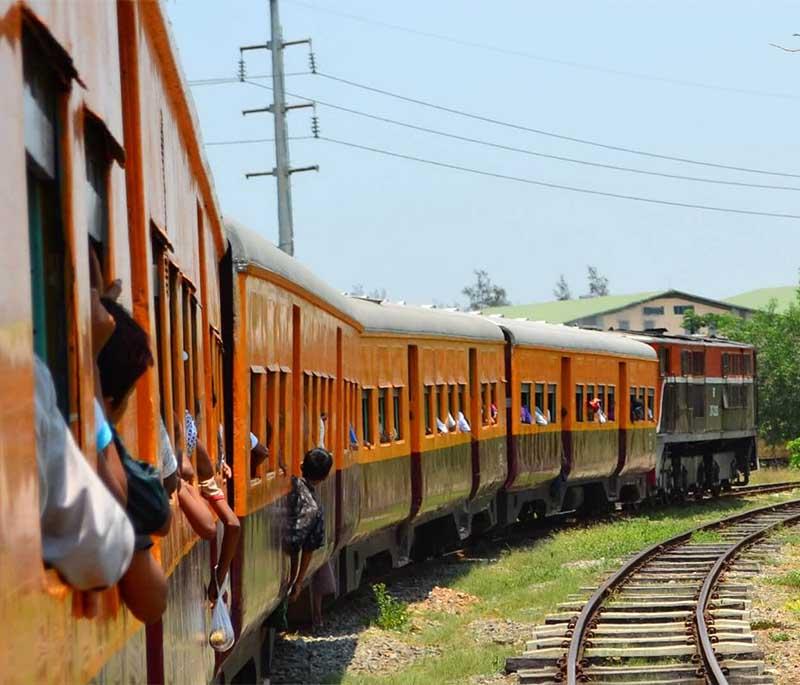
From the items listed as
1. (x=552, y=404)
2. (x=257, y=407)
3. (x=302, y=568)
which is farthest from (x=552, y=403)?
(x=257, y=407)

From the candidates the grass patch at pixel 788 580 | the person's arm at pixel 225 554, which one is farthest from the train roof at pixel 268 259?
the grass patch at pixel 788 580

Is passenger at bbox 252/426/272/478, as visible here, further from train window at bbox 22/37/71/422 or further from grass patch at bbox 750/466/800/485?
grass patch at bbox 750/466/800/485

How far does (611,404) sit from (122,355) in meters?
26.6

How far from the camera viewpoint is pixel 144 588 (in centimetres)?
296

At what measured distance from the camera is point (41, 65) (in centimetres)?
267

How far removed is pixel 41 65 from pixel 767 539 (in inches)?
899

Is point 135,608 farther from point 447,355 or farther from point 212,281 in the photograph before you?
point 447,355

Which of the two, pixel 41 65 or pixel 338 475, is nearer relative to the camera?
pixel 41 65

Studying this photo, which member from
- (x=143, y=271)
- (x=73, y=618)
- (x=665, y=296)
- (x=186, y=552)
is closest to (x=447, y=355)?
(x=186, y=552)

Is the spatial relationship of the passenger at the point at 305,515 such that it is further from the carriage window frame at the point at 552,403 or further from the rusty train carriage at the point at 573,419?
the carriage window frame at the point at 552,403

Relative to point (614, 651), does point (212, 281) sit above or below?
above

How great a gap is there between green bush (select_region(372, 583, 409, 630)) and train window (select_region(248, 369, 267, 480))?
288 inches

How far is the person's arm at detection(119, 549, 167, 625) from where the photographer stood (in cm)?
291

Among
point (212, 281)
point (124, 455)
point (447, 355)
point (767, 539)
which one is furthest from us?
point (767, 539)
